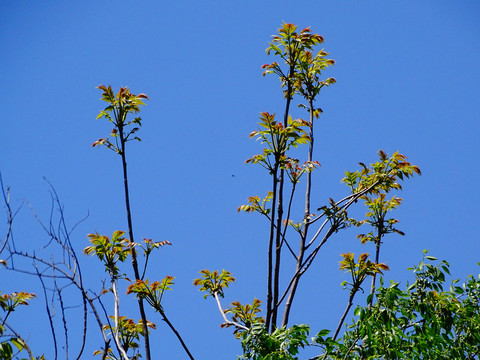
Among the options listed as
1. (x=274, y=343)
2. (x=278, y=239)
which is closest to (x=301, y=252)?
(x=278, y=239)

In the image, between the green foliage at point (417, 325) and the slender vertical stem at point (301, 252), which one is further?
the slender vertical stem at point (301, 252)

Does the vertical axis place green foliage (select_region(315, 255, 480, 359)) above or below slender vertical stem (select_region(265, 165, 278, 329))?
below

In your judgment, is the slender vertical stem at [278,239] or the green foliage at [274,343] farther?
the slender vertical stem at [278,239]

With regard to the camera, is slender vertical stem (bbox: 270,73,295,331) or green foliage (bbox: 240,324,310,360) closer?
green foliage (bbox: 240,324,310,360)

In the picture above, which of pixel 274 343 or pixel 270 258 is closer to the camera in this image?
pixel 274 343

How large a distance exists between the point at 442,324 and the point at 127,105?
11.1 ft

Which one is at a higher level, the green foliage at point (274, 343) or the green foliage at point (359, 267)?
the green foliage at point (359, 267)

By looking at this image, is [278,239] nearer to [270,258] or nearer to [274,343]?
[270,258]

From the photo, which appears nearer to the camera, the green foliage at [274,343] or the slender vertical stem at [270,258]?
the green foliage at [274,343]

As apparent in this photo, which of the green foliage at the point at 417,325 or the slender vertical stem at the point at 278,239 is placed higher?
the slender vertical stem at the point at 278,239

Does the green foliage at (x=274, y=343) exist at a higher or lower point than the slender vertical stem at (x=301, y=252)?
lower

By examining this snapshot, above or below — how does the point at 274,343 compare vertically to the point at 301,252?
below

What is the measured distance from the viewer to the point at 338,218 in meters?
5.63

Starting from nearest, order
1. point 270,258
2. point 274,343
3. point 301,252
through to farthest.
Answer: point 274,343 → point 270,258 → point 301,252
